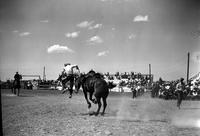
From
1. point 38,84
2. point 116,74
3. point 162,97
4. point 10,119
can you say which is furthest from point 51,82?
point 10,119

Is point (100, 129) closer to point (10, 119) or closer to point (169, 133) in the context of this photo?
point (169, 133)

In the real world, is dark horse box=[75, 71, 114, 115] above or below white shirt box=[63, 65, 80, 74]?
below

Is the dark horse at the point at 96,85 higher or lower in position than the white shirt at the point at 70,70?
lower

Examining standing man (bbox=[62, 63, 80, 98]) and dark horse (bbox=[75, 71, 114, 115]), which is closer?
dark horse (bbox=[75, 71, 114, 115])

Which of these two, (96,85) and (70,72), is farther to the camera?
(70,72)

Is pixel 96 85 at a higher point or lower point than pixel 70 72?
lower

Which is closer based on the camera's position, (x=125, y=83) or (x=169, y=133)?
(x=169, y=133)

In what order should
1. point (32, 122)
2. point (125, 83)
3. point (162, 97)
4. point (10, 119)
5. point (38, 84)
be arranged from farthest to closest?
point (38, 84) → point (125, 83) → point (162, 97) → point (10, 119) → point (32, 122)

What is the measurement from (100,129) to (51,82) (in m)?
36.8

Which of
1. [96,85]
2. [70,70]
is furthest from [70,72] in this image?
[96,85]

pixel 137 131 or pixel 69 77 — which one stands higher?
pixel 69 77

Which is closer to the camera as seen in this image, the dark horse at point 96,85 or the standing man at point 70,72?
the dark horse at point 96,85

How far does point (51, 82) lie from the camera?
4378 cm

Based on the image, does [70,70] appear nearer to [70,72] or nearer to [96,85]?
[70,72]
